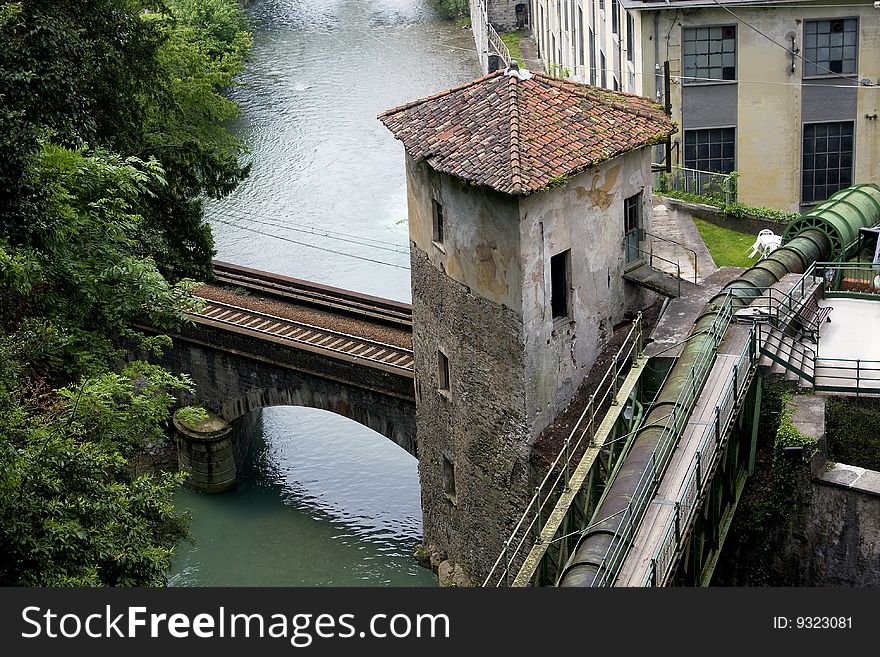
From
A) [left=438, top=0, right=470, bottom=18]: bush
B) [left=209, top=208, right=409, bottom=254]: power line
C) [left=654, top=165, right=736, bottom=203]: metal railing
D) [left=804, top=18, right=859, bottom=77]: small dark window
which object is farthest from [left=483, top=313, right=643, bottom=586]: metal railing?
[left=438, top=0, right=470, bottom=18]: bush

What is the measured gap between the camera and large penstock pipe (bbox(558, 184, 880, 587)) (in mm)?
18922

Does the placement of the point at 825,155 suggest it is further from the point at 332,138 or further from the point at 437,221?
the point at 332,138

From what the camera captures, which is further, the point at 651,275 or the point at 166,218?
the point at 166,218

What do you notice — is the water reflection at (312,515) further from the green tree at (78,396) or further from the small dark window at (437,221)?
the small dark window at (437,221)

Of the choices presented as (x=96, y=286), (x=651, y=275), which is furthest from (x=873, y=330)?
(x=96, y=286)

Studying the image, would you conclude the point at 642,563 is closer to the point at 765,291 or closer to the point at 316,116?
the point at 765,291

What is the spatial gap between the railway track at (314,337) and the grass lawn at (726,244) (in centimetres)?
791

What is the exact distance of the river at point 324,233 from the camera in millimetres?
33781

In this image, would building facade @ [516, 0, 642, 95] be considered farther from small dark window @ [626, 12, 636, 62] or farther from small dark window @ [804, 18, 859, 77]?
small dark window @ [804, 18, 859, 77]

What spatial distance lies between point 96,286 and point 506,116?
802 cm

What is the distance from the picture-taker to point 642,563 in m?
18.3

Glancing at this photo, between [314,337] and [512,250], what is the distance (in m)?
11.8

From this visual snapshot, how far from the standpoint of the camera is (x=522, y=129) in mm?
24250

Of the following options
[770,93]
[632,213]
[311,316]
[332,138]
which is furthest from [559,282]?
[332,138]
